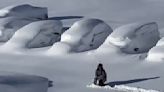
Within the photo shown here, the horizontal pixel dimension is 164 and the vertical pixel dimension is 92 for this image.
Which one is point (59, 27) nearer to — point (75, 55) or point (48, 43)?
point (48, 43)

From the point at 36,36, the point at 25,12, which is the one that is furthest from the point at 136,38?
the point at 25,12

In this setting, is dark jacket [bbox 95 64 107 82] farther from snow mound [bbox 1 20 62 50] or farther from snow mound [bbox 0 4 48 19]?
snow mound [bbox 0 4 48 19]

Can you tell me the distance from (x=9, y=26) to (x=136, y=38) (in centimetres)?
829

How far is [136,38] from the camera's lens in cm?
2666

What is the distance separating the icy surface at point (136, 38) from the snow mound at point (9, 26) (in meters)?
6.43

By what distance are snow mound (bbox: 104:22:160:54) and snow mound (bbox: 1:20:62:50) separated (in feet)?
12.7

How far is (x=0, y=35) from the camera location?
1177 inches

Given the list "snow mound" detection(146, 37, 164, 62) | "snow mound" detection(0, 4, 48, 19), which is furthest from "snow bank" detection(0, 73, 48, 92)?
"snow mound" detection(0, 4, 48, 19)

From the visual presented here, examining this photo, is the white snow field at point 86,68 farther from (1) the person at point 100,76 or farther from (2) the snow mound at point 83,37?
(2) the snow mound at point 83,37

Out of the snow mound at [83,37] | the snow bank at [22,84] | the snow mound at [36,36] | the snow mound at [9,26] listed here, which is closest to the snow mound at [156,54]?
the snow mound at [83,37]

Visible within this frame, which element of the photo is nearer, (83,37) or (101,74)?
(101,74)

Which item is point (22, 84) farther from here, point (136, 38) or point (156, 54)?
point (136, 38)

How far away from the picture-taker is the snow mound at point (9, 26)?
98.3ft

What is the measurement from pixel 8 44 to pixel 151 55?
8477 mm
